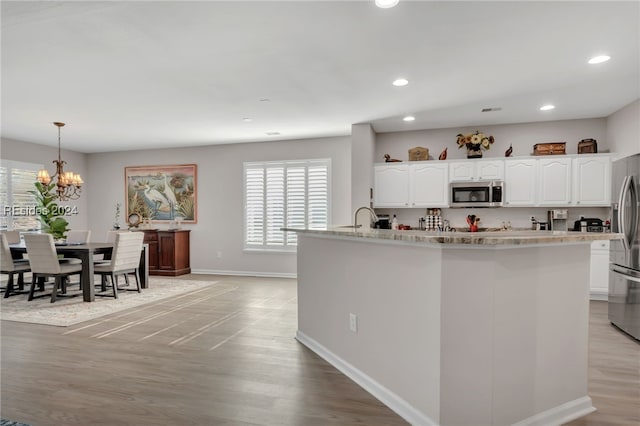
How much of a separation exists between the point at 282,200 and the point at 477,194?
3.57m

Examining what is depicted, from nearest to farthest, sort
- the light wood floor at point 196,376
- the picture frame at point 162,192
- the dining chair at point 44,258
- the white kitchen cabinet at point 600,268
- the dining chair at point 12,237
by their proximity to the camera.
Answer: the light wood floor at point 196,376, the dining chair at point 44,258, the white kitchen cabinet at point 600,268, the dining chair at point 12,237, the picture frame at point 162,192

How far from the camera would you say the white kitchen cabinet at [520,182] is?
5.63 m

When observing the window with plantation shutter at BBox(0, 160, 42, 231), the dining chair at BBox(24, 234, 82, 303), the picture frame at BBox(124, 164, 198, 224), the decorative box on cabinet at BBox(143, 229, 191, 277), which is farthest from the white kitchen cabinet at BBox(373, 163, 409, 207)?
the window with plantation shutter at BBox(0, 160, 42, 231)

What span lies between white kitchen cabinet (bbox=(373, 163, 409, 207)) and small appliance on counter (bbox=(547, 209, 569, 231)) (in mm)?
2201

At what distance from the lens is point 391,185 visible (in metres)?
6.12

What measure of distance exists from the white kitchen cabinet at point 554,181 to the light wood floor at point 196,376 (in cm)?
183

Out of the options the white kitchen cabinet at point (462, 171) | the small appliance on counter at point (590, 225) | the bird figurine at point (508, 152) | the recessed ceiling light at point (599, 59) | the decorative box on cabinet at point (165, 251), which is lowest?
the decorative box on cabinet at point (165, 251)

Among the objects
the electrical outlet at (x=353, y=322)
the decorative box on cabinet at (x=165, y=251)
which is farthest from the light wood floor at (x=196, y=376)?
the decorative box on cabinet at (x=165, y=251)

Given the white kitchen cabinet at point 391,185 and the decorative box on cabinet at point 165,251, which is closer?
the white kitchen cabinet at point 391,185

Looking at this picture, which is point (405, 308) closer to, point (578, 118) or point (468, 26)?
point (468, 26)

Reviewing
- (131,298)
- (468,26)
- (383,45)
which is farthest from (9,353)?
(468,26)

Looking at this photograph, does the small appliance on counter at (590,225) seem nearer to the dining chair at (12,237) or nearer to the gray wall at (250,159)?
the gray wall at (250,159)

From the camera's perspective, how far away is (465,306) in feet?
6.48

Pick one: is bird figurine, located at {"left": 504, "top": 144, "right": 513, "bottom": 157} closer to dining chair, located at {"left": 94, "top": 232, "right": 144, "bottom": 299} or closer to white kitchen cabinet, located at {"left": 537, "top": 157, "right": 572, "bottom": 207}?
white kitchen cabinet, located at {"left": 537, "top": 157, "right": 572, "bottom": 207}
